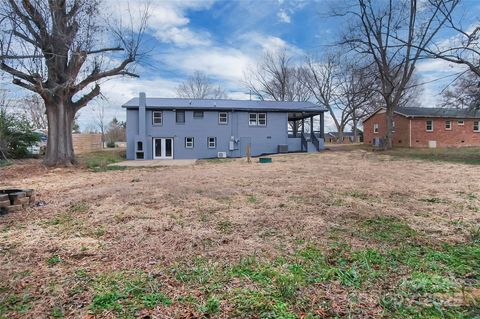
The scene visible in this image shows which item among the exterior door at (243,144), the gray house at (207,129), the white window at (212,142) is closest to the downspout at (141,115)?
the gray house at (207,129)

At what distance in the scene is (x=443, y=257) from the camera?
10.2 feet

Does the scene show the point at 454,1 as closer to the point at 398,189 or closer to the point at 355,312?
the point at 398,189

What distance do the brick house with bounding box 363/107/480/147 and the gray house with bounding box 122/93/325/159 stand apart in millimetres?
8968

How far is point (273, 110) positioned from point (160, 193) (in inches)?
701

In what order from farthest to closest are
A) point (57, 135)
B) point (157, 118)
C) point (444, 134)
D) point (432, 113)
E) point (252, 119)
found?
point (444, 134), point (432, 113), point (252, 119), point (157, 118), point (57, 135)

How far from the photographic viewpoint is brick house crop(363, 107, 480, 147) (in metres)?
26.1

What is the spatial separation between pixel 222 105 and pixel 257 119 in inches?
124

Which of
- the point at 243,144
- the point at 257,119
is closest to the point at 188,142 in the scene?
the point at 243,144

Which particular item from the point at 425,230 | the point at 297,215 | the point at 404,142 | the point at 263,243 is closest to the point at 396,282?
the point at 263,243

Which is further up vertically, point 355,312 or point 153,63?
point 153,63

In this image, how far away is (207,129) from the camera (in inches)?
890

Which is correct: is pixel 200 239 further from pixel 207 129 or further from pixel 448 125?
pixel 448 125

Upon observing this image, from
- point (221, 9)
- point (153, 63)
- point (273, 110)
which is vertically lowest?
point (273, 110)

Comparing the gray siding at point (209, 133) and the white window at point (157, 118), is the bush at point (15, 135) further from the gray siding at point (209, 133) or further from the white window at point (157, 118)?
the white window at point (157, 118)
